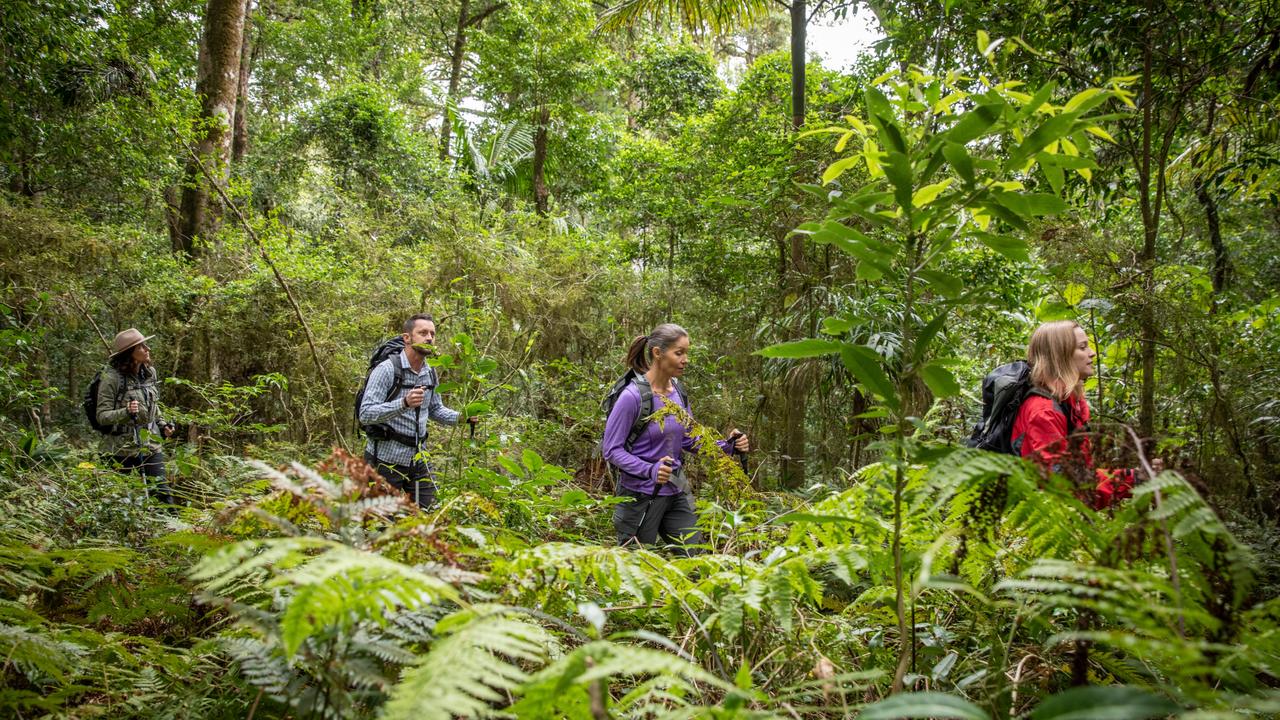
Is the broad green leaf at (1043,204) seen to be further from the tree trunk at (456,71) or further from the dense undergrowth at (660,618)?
the tree trunk at (456,71)

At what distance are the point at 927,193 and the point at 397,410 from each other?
3.88 m

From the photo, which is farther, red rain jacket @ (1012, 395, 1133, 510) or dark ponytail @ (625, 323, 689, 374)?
dark ponytail @ (625, 323, 689, 374)

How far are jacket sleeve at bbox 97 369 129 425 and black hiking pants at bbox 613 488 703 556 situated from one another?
14.3 feet

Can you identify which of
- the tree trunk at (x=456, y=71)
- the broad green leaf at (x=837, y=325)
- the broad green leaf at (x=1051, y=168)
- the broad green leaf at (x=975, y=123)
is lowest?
the broad green leaf at (x=837, y=325)

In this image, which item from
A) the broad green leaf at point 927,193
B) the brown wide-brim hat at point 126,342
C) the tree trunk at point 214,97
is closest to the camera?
the broad green leaf at point 927,193

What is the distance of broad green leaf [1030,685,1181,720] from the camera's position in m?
0.65

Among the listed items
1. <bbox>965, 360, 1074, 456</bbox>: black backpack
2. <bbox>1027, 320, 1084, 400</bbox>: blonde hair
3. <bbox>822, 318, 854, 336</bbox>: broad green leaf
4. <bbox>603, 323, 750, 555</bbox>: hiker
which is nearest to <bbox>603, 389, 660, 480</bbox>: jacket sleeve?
<bbox>603, 323, 750, 555</bbox>: hiker

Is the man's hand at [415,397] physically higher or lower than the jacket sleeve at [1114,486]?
lower

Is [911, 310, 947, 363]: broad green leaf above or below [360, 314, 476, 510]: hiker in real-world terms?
above

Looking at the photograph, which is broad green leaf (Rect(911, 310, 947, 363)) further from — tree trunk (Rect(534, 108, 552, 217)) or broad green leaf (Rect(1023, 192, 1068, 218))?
tree trunk (Rect(534, 108, 552, 217))

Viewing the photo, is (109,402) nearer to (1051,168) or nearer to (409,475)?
(409,475)

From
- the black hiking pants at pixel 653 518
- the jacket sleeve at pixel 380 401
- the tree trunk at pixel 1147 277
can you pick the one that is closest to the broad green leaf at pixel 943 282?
the black hiking pants at pixel 653 518

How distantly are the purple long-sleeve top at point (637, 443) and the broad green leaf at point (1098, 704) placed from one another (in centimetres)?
316

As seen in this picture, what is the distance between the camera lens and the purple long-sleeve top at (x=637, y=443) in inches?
153
